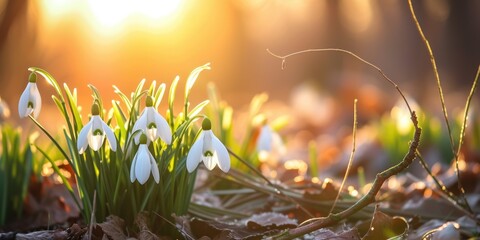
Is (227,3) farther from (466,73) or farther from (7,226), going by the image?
(7,226)

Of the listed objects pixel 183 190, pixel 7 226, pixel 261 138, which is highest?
pixel 261 138

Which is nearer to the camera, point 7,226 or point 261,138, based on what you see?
point 7,226

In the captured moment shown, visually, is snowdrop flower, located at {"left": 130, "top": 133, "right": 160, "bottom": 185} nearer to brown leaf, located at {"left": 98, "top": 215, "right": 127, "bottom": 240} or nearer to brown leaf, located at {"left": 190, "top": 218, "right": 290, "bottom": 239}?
brown leaf, located at {"left": 98, "top": 215, "right": 127, "bottom": 240}

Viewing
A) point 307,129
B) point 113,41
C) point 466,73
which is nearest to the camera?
point 307,129

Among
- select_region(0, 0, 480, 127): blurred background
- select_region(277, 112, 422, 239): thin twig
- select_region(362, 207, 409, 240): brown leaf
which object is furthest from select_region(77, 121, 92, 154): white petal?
select_region(0, 0, 480, 127): blurred background

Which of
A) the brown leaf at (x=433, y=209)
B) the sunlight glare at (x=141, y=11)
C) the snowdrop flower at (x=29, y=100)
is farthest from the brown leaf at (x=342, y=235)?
the sunlight glare at (x=141, y=11)

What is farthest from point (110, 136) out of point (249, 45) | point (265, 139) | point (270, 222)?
point (249, 45)

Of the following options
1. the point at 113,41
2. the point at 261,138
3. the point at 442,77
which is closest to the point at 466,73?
the point at 442,77
